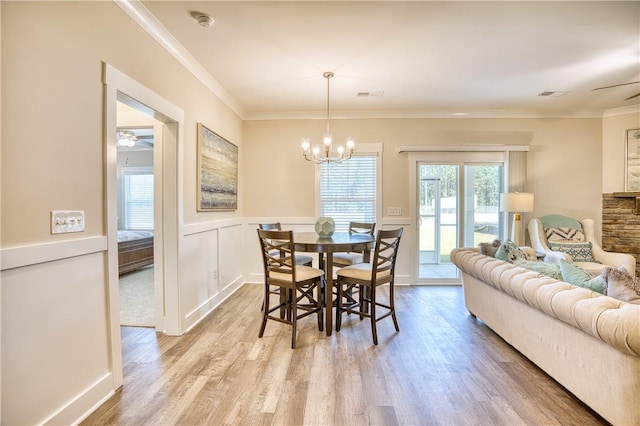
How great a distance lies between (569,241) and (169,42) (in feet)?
17.5

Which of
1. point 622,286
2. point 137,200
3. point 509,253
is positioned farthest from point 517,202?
point 137,200

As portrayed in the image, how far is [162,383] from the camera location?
1979 millimetres

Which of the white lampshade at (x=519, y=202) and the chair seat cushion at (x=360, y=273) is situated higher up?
the white lampshade at (x=519, y=202)

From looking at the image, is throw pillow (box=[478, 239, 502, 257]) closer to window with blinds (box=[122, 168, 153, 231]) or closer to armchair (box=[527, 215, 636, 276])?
armchair (box=[527, 215, 636, 276])

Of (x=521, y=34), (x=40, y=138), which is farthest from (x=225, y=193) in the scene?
(x=521, y=34)

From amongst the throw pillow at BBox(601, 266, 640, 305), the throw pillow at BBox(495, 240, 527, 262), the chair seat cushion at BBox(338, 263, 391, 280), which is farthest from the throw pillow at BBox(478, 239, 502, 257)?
the throw pillow at BBox(601, 266, 640, 305)

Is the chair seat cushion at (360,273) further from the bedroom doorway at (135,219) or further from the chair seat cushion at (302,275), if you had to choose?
the bedroom doorway at (135,219)

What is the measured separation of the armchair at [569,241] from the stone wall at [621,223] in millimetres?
334

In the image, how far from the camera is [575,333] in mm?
1719

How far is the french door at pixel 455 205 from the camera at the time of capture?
450cm

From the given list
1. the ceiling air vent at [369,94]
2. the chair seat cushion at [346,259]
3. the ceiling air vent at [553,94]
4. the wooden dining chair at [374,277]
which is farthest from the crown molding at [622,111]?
the chair seat cushion at [346,259]

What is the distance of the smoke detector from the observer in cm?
219

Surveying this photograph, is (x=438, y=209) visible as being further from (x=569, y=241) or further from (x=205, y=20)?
(x=205, y=20)

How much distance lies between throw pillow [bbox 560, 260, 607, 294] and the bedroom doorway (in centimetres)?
340
